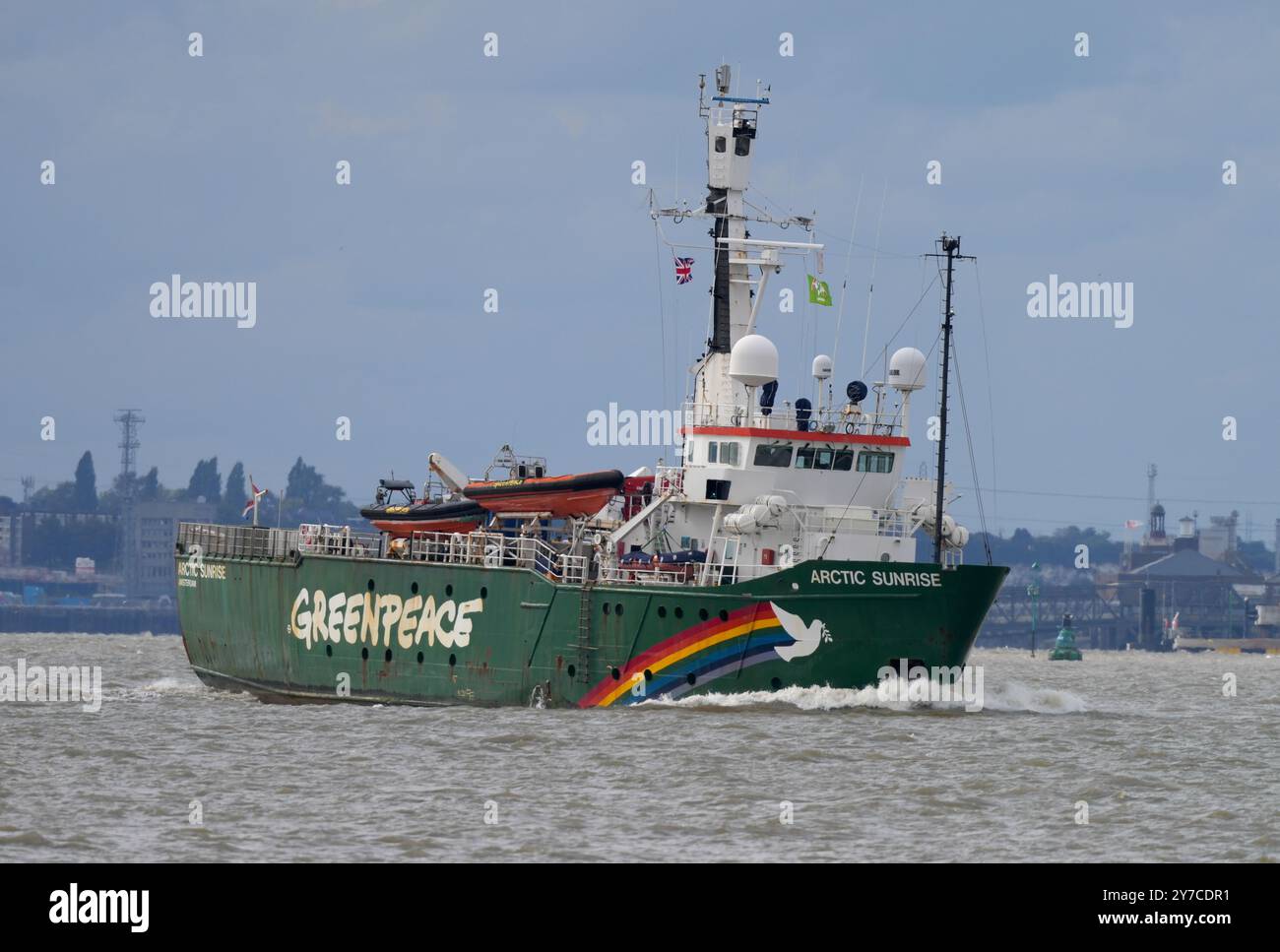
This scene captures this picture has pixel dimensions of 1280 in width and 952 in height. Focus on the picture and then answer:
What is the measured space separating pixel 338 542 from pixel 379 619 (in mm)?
3493

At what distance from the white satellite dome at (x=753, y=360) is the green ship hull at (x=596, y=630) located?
588 cm

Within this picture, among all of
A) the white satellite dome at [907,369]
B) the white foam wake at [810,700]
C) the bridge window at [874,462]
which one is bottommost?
the white foam wake at [810,700]

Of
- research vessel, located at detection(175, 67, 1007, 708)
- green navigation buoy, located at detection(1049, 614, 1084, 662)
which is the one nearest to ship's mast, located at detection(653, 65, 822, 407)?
research vessel, located at detection(175, 67, 1007, 708)

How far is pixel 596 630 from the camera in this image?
4278 centimetres

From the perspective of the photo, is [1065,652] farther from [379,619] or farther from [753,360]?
[753,360]

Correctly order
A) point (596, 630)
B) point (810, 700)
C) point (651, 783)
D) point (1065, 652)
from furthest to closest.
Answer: point (1065, 652) < point (596, 630) < point (810, 700) < point (651, 783)

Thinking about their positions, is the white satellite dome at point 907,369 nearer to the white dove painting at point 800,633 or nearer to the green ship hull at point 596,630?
the green ship hull at point 596,630

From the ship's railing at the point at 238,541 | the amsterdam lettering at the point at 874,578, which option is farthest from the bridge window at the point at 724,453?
the ship's railing at the point at 238,541

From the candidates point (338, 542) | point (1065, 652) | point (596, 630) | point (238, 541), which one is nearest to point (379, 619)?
point (338, 542)

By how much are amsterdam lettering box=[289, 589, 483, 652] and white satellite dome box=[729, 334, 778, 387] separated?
7820 millimetres

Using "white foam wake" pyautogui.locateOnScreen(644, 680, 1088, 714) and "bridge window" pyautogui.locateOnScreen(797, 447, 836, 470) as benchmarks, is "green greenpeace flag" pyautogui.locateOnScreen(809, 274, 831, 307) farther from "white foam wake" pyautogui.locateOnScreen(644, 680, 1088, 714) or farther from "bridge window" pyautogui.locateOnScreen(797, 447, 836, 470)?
"white foam wake" pyautogui.locateOnScreen(644, 680, 1088, 714)

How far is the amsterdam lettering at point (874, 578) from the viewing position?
4056 centimetres
